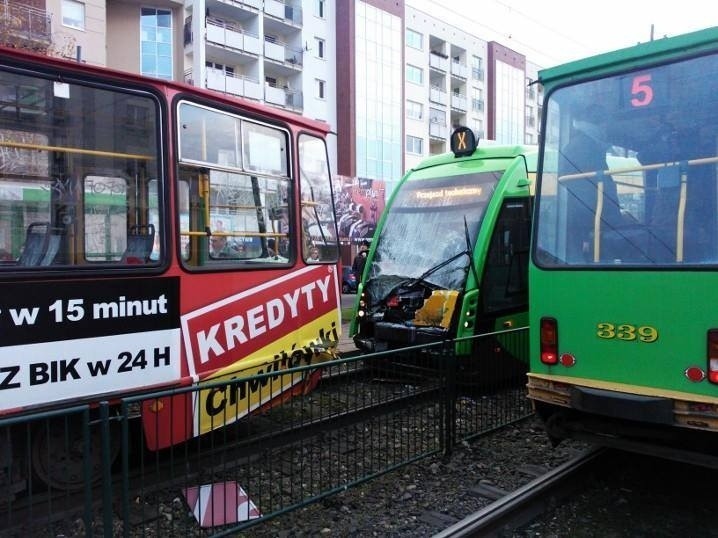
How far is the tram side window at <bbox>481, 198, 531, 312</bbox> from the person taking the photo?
7.60 metres

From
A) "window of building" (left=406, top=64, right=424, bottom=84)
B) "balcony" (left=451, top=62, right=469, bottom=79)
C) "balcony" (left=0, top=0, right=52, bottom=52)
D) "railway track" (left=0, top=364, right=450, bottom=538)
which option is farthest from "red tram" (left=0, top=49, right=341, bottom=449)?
"balcony" (left=451, top=62, right=469, bottom=79)

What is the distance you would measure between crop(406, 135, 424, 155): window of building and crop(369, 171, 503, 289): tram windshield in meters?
36.9

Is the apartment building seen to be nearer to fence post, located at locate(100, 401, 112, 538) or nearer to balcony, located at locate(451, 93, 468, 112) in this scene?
balcony, located at locate(451, 93, 468, 112)

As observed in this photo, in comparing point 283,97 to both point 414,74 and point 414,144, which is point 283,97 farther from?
point 414,74

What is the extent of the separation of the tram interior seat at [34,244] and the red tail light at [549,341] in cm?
344

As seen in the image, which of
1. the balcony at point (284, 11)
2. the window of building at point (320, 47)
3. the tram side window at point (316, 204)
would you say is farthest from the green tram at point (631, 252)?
the window of building at point (320, 47)

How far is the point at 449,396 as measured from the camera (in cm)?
528

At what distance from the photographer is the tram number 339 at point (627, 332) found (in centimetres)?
401

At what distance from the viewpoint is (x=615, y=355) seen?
164 inches

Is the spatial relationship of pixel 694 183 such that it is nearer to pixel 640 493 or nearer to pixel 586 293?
pixel 586 293

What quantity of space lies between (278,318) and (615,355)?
268 cm

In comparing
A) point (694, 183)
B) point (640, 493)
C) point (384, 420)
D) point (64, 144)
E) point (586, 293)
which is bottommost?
point (640, 493)

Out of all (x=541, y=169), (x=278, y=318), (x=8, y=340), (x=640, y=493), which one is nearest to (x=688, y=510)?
Result: (x=640, y=493)

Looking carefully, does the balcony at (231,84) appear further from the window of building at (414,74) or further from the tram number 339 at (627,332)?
the tram number 339 at (627,332)
